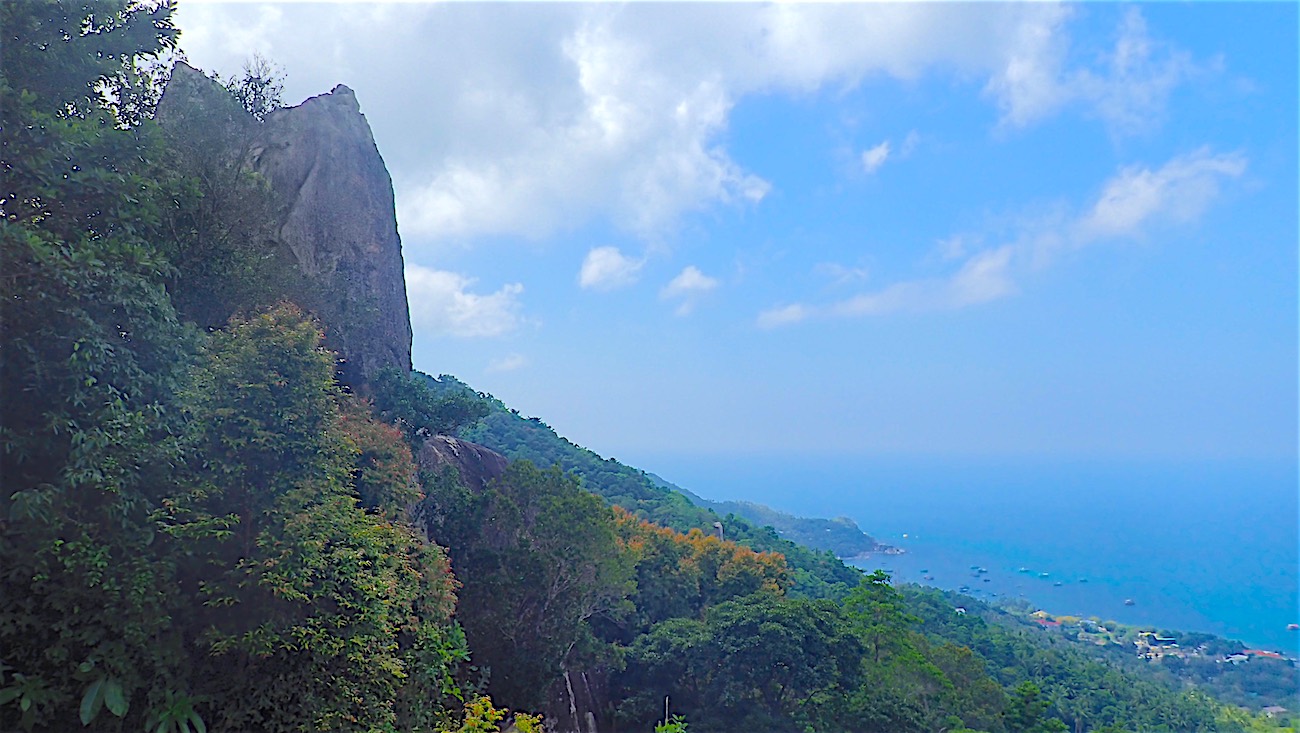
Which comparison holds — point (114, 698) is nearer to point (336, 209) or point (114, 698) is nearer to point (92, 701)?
point (92, 701)

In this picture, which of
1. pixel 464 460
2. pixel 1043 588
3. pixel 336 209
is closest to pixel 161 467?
pixel 336 209

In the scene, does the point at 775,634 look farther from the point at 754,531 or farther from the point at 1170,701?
the point at 754,531

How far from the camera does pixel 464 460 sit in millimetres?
11539

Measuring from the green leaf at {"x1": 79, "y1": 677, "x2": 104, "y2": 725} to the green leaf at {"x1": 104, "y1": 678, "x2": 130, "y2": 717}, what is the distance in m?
0.03

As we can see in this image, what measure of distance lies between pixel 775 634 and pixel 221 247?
886 cm

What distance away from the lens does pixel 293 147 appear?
1006 cm

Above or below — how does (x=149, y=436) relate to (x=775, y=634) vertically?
above

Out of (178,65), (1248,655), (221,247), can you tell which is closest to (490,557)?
(221,247)

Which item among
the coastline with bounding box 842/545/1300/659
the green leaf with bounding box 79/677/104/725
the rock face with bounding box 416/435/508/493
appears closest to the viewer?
the green leaf with bounding box 79/677/104/725

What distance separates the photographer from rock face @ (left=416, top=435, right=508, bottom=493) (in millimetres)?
10523

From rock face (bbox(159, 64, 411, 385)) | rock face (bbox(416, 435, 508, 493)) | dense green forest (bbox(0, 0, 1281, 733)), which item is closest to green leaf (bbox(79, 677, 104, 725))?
dense green forest (bbox(0, 0, 1281, 733))

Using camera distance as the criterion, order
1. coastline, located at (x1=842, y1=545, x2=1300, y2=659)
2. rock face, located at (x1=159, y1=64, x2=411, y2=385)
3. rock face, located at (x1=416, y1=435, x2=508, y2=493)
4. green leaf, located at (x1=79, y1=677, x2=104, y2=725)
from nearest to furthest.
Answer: green leaf, located at (x1=79, y1=677, x2=104, y2=725) → rock face, located at (x1=159, y1=64, x2=411, y2=385) → rock face, located at (x1=416, y1=435, x2=508, y2=493) → coastline, located at (x1=842, y1=545, x2=1300, y2=659)

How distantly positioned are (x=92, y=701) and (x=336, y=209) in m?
7.93

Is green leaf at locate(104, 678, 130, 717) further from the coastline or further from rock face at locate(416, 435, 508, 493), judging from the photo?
the coastline
